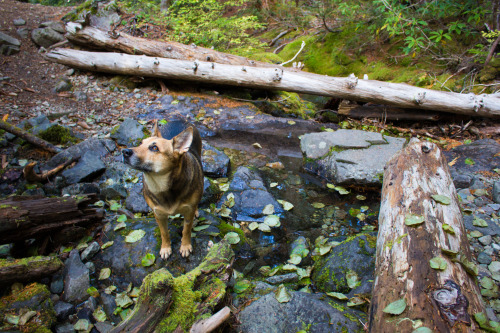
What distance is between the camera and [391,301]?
2508 millimetres

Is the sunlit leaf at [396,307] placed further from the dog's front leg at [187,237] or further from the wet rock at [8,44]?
the wet rock at [8,44]

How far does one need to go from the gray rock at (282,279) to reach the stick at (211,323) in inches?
46.8

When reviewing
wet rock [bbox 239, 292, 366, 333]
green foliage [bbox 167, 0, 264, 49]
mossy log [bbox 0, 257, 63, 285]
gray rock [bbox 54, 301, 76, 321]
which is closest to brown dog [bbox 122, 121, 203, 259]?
gray rock [bbox 54, 301, 76, 321]

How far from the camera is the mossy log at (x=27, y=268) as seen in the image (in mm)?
2979

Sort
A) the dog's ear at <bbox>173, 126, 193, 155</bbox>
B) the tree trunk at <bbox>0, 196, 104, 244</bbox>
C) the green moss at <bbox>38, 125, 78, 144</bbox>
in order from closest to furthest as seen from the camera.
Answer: the dog's ear at <bbox>173, 126, 193, 155</bbox>, the tree trunk at <bbox>0, 196, 104, 244</bbox>, the green moss at <bbox>38, 125, 78, 144</bbox>

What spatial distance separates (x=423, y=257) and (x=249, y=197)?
3037 mm

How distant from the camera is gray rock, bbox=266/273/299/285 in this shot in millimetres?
3582

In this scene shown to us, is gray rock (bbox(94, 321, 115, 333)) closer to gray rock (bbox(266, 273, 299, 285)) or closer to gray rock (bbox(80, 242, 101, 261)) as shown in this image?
gray rock (bbox(80, 242, 101, 261))

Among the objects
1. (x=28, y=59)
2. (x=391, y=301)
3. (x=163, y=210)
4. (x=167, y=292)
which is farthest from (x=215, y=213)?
(x=28, y=59)

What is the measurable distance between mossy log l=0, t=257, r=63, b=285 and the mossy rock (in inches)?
4.6

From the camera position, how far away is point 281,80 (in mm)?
8492

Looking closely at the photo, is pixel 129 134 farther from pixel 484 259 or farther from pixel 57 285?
pixel 484 259

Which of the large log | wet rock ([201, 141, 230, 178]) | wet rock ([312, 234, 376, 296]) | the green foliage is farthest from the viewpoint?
the green foliage

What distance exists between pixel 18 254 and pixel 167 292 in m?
2.33
